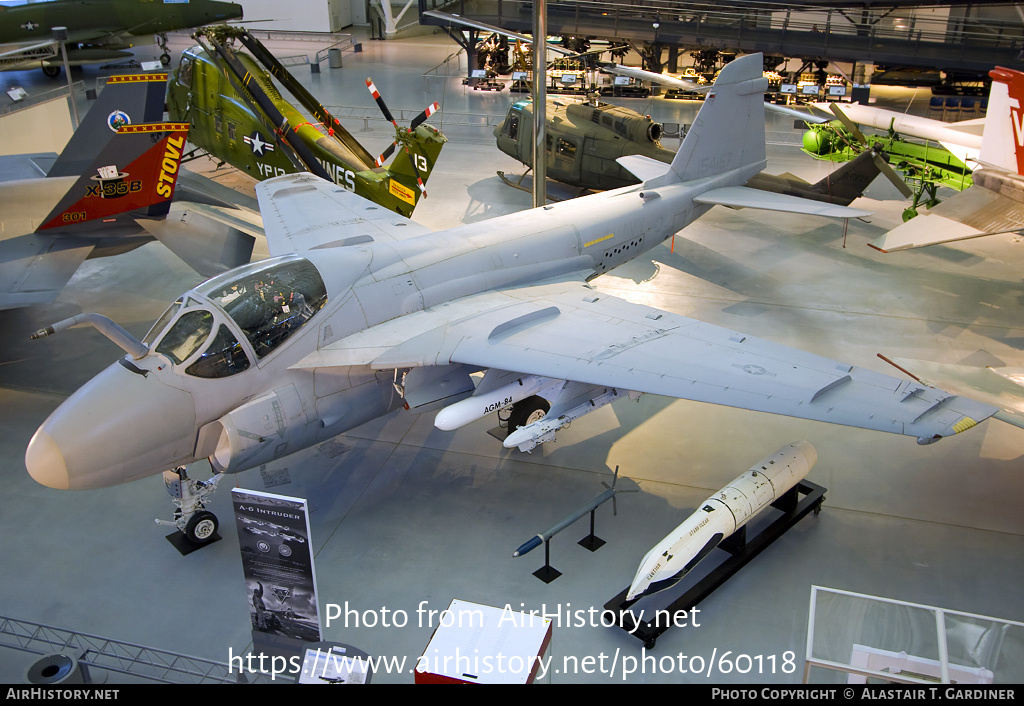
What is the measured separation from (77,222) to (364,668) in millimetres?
8495

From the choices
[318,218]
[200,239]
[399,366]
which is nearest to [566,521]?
[399,366]

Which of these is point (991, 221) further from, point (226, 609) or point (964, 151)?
point (226, 609)

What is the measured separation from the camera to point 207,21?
97.8ft

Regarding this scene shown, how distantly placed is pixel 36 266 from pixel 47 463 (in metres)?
4.62

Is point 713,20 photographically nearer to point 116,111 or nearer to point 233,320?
point 116,111

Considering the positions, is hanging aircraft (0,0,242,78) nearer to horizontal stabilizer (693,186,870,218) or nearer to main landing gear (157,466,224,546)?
horizontal stabilizer (693,186,870,218)

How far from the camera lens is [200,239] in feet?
39.2

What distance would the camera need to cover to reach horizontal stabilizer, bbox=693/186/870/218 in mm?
12430

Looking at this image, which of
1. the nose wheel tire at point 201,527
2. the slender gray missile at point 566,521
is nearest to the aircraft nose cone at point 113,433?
the nose wheel tire at point 201,527

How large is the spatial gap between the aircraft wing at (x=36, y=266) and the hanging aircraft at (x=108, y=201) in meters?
0.01

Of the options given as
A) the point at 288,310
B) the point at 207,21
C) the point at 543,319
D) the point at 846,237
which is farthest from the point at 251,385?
the point at 207,21

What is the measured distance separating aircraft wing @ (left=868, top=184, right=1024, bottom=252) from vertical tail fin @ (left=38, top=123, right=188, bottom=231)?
1002 cm

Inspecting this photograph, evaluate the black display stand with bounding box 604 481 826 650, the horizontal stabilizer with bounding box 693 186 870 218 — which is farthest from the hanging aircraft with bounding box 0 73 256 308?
the black display stand with bounding box 604 481 826 650

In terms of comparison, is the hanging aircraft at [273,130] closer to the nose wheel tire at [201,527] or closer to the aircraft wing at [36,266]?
the aircraft wing at [36,266]
